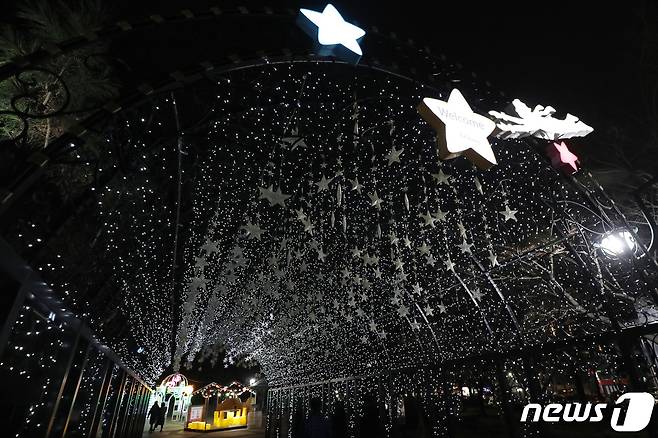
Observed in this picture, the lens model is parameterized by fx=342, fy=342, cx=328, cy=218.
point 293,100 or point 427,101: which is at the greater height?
point 293,100

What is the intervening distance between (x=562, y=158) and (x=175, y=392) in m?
46.3

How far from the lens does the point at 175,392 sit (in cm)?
4047

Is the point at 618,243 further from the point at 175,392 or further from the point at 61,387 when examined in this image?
the point at 175,392

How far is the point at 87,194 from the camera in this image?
4000 mm

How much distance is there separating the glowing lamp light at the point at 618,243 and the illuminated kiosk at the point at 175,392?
38927mm

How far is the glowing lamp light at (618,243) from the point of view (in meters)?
6.92

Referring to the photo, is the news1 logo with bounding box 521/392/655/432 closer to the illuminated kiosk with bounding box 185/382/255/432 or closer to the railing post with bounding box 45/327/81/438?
the railing post with bounding box 45/327/81/438

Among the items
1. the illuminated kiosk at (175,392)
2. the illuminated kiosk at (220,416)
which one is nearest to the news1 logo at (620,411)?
the illuminated kiosk at (220,416)

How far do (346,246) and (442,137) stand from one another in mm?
7364

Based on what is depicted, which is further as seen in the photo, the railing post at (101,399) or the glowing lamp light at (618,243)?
the railing post at (101,399)

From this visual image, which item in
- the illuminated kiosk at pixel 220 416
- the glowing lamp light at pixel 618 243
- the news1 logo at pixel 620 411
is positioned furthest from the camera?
the illuminated kiosk at pixel 220 416

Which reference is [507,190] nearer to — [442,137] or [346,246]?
[346,246]

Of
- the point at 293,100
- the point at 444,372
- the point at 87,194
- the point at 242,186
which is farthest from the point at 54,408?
the point at 444,372

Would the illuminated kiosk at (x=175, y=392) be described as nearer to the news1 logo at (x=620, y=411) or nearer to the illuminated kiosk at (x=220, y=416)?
A: the illuminated kiosk at (x=220, y=416)
